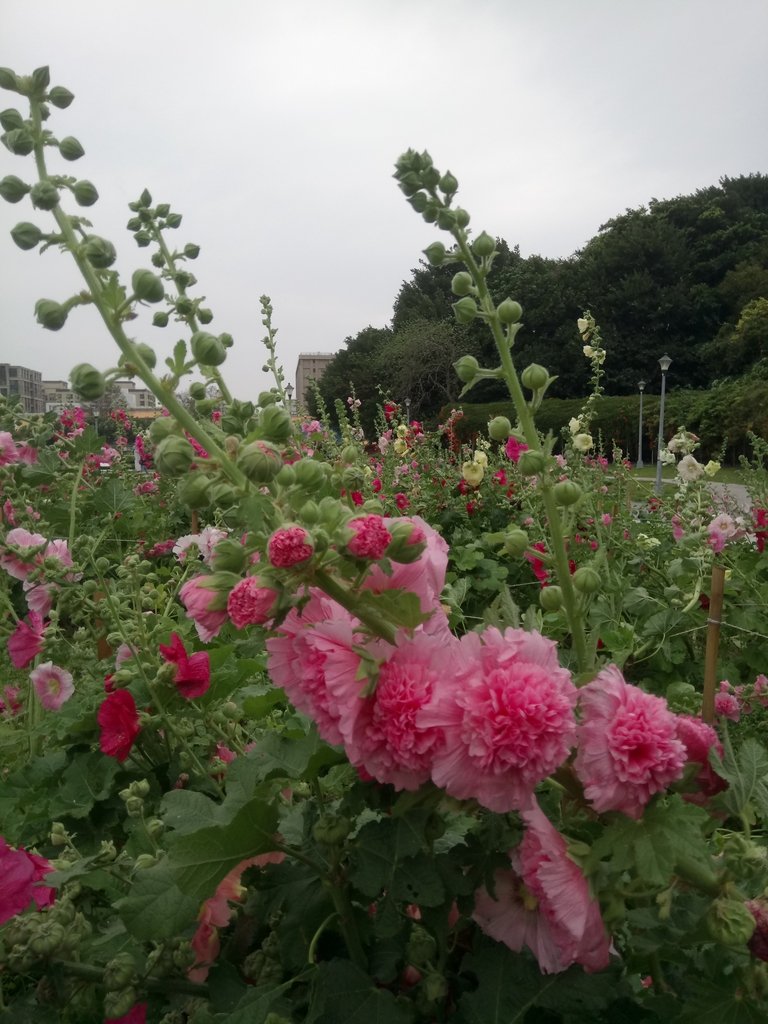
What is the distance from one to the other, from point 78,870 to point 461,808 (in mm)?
479

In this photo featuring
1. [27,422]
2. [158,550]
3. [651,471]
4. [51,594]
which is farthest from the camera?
[651,471]

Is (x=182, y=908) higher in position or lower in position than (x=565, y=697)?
lower

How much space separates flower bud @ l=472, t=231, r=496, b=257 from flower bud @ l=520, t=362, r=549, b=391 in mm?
180

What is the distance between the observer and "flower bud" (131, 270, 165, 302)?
0.87 m

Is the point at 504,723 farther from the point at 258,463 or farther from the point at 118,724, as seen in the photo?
the point at 118,724

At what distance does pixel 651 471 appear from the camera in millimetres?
15078

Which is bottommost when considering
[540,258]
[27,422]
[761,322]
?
[27,422]

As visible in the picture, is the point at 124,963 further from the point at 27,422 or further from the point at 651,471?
the point at 651,471

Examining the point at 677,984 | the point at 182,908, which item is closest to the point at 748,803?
the point at 677,984

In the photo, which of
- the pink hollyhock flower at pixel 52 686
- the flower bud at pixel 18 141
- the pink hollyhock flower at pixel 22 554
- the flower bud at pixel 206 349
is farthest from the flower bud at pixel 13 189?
the pink hollyhock flower at pixel 52 686

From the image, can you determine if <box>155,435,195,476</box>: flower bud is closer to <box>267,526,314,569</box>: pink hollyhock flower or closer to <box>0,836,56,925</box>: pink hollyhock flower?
<box>267,526,314,569</box>: pink hollyhock flower

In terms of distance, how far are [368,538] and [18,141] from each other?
2.35 feet

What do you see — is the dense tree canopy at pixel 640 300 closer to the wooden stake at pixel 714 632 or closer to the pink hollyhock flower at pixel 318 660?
the wooden stake at pixel 714 632

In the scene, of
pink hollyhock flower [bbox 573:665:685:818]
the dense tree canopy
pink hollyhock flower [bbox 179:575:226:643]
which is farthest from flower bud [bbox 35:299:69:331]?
the dense tree canopy
